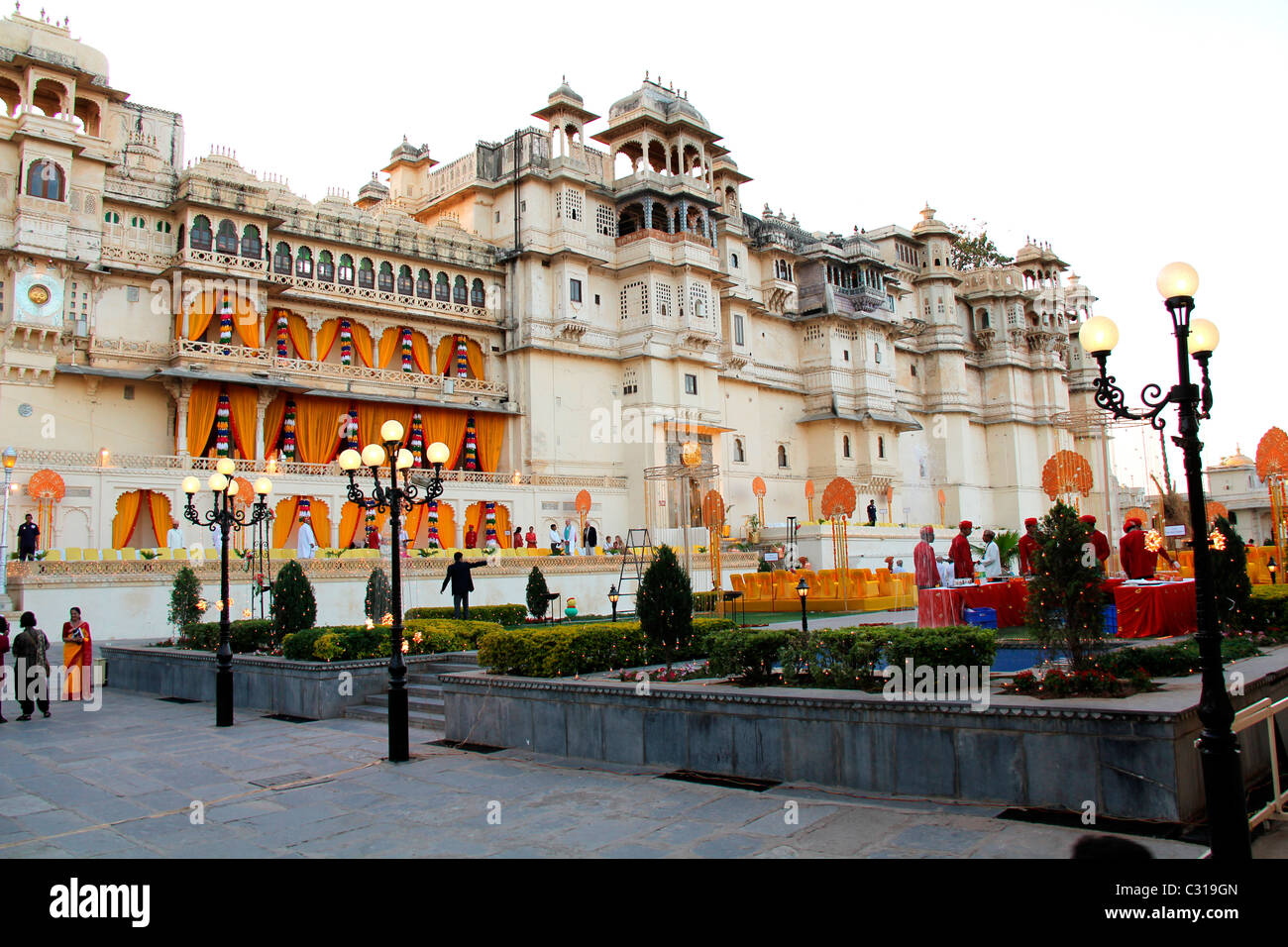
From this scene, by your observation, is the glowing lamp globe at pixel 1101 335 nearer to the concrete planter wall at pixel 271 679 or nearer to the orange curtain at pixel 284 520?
the concrete planter wall at pixel 271 679

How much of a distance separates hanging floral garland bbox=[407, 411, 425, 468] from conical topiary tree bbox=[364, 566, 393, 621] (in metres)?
15.2

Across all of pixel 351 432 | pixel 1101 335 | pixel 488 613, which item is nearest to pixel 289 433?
pixel 351 432

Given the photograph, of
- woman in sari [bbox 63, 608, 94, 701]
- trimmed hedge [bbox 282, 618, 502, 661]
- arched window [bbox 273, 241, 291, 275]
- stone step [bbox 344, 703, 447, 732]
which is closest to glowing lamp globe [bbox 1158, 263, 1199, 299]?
stone step [bbox 344, 703, 447, 732]

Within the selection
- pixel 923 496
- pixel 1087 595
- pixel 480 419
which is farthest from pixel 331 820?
pixel 923 496

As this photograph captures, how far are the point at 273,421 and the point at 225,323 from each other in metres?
3.75

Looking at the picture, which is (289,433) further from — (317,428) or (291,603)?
(291,603)

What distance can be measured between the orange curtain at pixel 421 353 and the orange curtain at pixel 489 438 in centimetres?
262

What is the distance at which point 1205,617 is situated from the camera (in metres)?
5.45

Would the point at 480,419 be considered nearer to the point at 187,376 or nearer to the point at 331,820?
the point at 187,376

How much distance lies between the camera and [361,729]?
12.4 metres

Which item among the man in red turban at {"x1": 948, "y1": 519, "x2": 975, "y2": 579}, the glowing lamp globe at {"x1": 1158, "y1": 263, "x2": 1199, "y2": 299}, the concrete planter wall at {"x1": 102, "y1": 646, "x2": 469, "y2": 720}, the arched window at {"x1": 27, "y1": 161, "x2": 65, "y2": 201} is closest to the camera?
the glowing lamp globe at {"x1": 1158, "y1": 263, "x2": 1199, "y2": 299}

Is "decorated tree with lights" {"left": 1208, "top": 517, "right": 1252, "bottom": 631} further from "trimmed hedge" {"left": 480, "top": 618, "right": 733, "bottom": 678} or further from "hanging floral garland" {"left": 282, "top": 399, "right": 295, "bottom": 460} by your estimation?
"hanging floral garland" {"left": 282, "top": 399, "right": 295, "bottom": 460}

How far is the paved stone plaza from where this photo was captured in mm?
6434

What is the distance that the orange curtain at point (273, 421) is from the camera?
31766mm
